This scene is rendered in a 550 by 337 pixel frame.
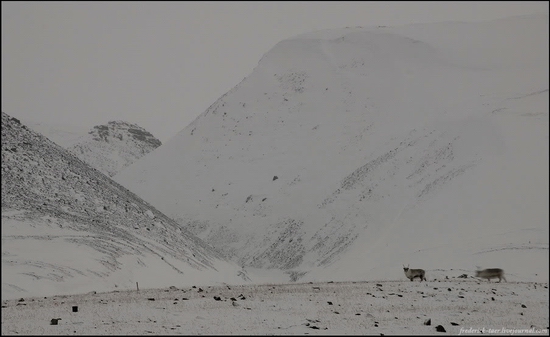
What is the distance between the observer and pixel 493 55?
10888 cm

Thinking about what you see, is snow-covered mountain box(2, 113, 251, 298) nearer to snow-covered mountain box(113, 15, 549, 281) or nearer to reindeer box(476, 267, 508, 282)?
snow-covered mountain box(113, 15, 549, 281)

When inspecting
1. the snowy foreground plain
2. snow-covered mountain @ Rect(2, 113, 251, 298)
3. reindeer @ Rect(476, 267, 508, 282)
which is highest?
snow-covered mountain @ Rect(2, 113, 251, 298)

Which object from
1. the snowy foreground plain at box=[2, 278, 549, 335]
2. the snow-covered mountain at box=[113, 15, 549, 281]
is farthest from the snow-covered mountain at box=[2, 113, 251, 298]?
the snow-covered mountain at box=[113, 15, 549, 281]

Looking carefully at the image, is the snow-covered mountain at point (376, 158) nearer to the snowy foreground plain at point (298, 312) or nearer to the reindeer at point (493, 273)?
the reindeer at point (493, 273)

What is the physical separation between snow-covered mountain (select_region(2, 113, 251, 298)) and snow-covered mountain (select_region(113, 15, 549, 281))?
1649cm

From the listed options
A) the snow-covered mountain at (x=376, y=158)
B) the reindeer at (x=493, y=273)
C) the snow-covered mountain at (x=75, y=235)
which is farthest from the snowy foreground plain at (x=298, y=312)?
the snow-covered mountain at (x=376, y=158)

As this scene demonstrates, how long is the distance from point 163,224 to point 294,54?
88536mm

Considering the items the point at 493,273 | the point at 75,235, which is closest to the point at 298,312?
the point at 493,273

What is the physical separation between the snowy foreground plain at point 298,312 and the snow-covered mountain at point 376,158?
14941 mm

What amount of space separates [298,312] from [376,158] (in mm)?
63925

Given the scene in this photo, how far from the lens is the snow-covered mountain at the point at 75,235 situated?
34.8 meters

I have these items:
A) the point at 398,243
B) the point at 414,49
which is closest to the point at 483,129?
the point at 398,243

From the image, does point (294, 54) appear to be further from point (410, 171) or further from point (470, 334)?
point (470, 334)

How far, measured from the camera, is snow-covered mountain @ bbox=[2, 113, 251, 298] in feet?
114
